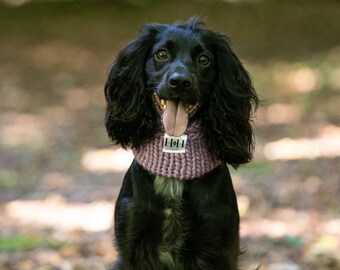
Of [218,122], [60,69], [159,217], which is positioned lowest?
[159,217]

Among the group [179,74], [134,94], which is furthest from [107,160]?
[179,74]

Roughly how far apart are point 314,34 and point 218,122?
431 inches

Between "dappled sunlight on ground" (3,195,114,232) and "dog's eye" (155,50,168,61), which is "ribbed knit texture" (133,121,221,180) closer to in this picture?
"dog's eye" (155,50,168,61)

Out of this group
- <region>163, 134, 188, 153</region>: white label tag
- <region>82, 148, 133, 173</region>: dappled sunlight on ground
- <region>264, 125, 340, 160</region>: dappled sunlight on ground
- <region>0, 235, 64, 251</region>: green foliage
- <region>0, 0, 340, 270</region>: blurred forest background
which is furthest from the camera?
<region>82, 148, 133, 173</region>: dappled sunlight on ground

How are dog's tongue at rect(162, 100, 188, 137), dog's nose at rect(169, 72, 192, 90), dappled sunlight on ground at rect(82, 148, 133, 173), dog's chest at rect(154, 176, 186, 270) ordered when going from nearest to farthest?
dog's nose at rect(169, 72, 192, 90)
dog's tongue at rect(162, 100, 188, 137)
dog's chest at rect(154, 176, 186, 270)
dappled sunlight on ground at rect(82, 148, 133, 173)

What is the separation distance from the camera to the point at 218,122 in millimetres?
3377

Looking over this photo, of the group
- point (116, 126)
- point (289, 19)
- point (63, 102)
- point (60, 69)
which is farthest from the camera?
point (289, 19)

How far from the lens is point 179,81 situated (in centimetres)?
303

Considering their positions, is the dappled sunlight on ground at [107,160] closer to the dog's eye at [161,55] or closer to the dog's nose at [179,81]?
the dog's eye at [161,55]

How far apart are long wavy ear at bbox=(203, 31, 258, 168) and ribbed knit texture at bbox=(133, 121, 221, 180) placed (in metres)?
0.05

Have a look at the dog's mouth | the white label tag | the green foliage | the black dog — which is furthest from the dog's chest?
the green foliage

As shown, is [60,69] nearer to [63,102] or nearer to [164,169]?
[63,102]

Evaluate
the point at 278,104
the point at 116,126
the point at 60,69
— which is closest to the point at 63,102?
the point at 60,69

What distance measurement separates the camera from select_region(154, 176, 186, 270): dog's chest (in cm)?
339
